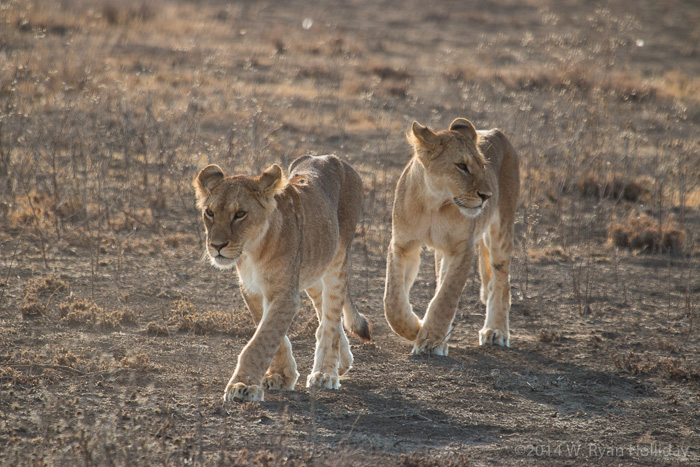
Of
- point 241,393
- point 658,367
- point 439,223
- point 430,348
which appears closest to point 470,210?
point 439,223

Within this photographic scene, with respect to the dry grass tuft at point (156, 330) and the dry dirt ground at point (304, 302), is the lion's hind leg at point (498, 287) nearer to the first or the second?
the dry dirt ground at point (304, 302)

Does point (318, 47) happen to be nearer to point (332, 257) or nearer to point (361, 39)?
point (361, 39)

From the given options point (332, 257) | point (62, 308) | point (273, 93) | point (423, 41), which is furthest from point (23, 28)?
point (332, 257)

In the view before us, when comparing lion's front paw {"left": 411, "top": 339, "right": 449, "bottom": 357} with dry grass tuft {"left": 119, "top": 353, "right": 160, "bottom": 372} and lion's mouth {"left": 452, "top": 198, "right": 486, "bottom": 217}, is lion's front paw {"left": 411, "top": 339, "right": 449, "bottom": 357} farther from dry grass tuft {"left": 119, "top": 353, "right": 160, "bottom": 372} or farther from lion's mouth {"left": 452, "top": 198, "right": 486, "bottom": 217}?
dry grass tuft {"left": 119, "top": 353, "right": 160, "bottom": 372}

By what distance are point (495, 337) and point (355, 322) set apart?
1.47 m

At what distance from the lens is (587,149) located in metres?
12.3

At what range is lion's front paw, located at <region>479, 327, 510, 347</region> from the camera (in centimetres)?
674

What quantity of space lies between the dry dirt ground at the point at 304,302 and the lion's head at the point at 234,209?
3.11ft

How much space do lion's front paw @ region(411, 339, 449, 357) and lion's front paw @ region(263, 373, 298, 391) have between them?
1373 millimetres

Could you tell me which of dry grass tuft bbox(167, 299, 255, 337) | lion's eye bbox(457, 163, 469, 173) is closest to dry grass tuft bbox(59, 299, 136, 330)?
dry grass tuft bbox(167, 299, 255, 337)

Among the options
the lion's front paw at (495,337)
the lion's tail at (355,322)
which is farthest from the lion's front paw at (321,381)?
the lion's front paw at (495,337)

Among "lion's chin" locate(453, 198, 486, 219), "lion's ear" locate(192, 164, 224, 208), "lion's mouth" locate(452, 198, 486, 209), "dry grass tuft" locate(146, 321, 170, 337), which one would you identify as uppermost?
"lion's ear" locate(192, 164, 224, 208)

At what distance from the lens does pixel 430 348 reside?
6.21 meters

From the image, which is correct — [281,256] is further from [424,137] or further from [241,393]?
[424,137]
